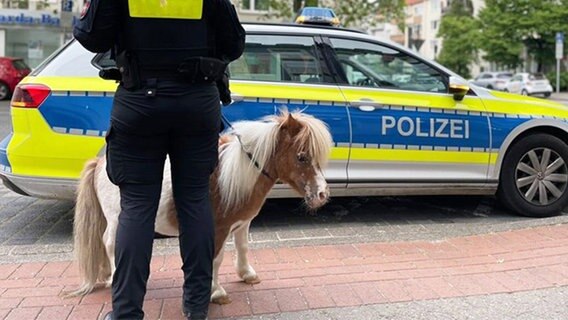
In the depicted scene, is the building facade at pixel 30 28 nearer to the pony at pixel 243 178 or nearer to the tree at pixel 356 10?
the tree at pixel 356 10

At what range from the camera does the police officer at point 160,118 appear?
253 cm

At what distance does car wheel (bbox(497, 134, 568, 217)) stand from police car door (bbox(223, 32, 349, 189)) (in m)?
1.62

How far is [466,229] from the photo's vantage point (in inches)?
195

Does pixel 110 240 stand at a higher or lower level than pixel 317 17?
lower

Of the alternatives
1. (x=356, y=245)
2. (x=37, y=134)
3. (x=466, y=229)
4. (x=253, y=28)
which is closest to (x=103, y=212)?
(x=37, y=134)

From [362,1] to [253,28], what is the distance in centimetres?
2281

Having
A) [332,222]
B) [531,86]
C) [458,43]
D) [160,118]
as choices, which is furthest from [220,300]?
[458,43]

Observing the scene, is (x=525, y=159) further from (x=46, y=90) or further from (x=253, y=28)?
(x=46, y=90)

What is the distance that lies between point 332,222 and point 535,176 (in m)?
1.96

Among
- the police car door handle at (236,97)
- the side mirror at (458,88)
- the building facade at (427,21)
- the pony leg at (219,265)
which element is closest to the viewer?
the pony leg at (219,265)

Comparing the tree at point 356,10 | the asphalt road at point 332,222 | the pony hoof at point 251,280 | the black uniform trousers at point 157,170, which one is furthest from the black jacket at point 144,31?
the tree at point 356,10

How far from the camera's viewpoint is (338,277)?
3.75m

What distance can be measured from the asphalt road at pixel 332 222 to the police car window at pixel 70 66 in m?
1.38

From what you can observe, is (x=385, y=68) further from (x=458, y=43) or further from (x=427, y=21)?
(x=427, y=21)
